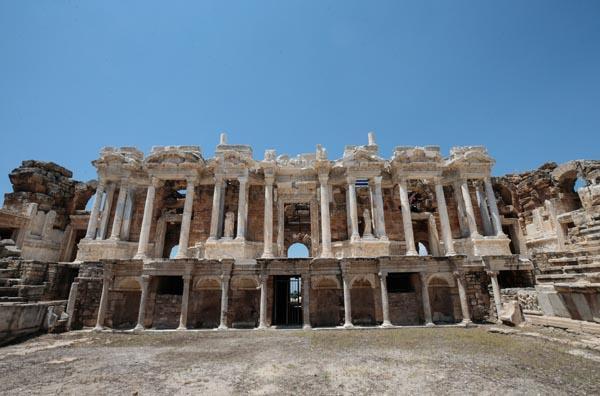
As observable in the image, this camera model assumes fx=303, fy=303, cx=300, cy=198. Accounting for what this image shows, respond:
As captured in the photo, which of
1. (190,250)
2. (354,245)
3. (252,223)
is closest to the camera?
(354,245)

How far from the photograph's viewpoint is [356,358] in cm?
895

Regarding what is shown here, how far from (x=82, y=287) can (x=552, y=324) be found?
22680 mm

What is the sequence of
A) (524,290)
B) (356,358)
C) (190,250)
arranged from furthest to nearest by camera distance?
(190,250) < (524,290) < (356,358)

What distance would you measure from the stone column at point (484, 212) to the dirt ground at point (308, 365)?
9890mm

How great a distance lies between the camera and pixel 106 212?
2106 cm

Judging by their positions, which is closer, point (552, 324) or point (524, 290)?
point (552, 324)

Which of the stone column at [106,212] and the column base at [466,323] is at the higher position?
the stone column at [106,212]

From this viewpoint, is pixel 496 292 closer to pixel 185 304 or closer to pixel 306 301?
pixel 306 301

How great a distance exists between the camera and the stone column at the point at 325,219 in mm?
19016

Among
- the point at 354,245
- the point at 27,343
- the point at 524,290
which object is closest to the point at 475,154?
the point at 524,290

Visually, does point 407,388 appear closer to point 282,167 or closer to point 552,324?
point 552,324

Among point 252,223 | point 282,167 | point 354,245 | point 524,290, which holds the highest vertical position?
point 282,167

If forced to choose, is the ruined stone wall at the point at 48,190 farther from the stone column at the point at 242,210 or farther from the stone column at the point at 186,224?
the stone column at the point at 242,210

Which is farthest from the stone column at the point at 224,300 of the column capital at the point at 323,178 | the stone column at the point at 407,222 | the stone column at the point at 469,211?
the stone column at the point at 469,211
